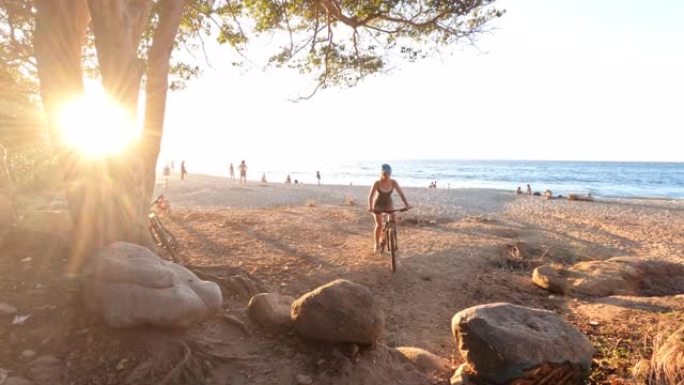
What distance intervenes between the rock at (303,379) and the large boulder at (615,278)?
6.24 meters

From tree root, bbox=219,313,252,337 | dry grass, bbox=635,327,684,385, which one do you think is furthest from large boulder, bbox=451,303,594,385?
tree root, bbox=219,313,252,337

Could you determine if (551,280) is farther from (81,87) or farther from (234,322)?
(81,87)

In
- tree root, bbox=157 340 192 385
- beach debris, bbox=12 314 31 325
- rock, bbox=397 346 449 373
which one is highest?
beach debris, bbox=12 314 31 325

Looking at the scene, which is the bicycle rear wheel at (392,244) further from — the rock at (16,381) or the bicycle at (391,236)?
the rock at (16,381)

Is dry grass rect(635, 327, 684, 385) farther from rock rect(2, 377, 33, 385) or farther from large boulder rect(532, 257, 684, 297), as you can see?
rock rect(2, 377, 33, 385)

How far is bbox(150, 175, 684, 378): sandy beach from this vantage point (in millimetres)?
7648

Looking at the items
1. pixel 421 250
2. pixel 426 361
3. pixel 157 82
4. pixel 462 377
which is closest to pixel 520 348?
pixel 462 377

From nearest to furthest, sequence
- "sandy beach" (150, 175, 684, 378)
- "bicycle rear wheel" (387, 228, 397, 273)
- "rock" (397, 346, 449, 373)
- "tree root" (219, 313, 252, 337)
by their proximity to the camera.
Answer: "rock" (397, 346, 449, 373), "tree root" (219, 313, 252, 337), "sandy beach" (150, 175, 684, 378), "bicycle rear wheel" (387, 228, 397, 273)

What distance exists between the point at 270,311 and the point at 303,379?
1162mm

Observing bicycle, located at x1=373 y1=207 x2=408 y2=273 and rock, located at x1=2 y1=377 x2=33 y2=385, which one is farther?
bicycle, located at x1=373 y1=207 x2=408 y2=273

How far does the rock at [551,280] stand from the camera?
28.4 feet

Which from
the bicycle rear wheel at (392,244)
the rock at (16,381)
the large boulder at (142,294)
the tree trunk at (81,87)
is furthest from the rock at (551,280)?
the rock at (16,381)

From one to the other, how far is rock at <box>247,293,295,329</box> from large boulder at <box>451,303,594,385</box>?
217 cm

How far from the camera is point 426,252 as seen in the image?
11312mm
